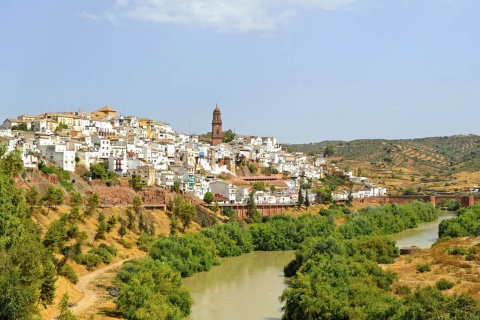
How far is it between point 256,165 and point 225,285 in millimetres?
50933

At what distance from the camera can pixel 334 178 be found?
97.1m

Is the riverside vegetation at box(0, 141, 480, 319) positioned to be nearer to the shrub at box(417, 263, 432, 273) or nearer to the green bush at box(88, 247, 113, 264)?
the green bush at box(88, 247, 113, 264)

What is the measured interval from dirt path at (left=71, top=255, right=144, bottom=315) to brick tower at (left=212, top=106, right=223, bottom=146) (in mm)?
52511

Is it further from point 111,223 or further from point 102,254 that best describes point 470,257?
point 111,223

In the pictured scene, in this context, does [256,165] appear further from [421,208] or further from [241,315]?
[241,315]

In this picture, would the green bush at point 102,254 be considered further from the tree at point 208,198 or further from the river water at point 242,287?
the tree at point 208,198

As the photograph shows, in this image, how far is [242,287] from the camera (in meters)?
38.3

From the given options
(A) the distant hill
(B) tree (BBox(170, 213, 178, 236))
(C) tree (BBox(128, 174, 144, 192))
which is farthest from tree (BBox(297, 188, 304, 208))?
(A) the distant hill

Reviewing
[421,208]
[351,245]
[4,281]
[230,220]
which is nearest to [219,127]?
[421,208]

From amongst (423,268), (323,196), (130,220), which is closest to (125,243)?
(130,220)

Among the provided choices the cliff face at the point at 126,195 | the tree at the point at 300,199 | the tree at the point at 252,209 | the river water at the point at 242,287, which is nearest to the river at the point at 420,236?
the river water at the point at 242,287

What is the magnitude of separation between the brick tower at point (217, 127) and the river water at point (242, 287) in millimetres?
42517

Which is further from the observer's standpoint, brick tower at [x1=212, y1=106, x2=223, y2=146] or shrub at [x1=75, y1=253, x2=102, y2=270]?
brick tower at [x1=212, y1=106, x2=223, y2=146]

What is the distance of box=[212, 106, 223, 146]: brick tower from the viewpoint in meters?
94.0
